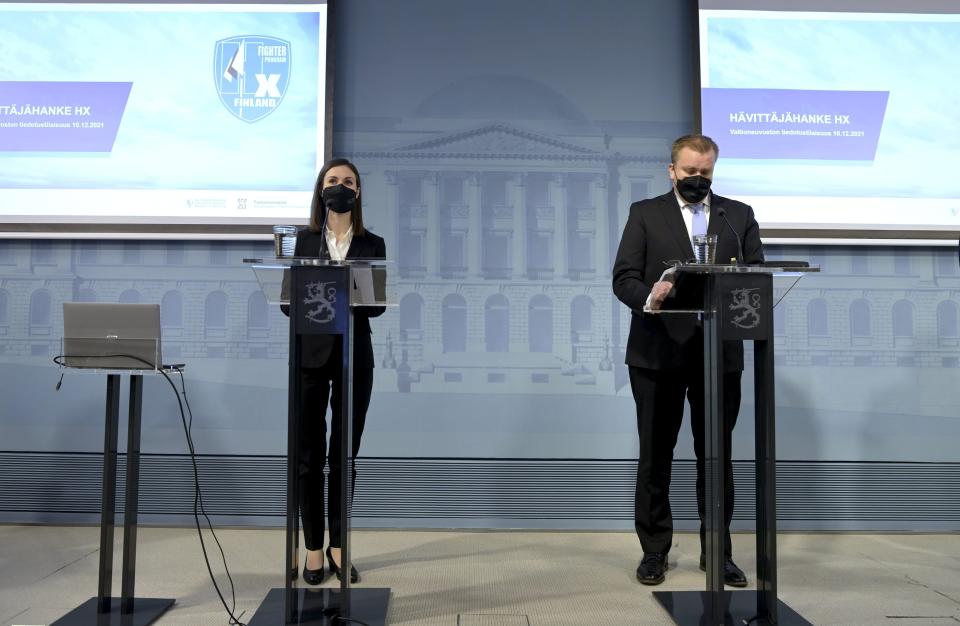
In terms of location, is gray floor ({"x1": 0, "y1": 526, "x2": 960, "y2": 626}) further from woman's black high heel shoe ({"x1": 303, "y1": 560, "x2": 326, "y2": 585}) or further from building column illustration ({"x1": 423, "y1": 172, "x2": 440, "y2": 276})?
building column illustration ({"x1": 423, "y1": 172, "x2": 440, "y2": 276})

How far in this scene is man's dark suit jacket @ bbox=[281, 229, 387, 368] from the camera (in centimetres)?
261

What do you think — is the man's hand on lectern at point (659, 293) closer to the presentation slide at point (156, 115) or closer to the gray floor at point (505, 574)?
the gray floor at point (505, 574)

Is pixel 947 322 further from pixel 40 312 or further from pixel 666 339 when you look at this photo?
pixel 40 312

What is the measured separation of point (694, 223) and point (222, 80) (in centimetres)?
238

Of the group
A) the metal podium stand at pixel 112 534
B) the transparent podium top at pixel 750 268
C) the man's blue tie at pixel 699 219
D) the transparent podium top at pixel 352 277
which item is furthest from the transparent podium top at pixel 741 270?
the metal podium stand at pixel 112 534

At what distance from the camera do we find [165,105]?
380 centimetres

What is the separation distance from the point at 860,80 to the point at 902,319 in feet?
3.89

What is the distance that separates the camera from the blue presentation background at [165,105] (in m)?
3.78

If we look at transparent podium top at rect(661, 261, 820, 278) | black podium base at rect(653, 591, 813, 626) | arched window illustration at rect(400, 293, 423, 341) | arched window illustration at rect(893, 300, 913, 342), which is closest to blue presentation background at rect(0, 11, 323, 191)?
arched window illustration at rect(400, 293, 423, 341)

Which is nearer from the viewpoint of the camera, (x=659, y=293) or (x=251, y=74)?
(x=659, y=293)

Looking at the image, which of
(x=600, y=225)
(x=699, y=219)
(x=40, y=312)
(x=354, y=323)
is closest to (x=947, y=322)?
(x=600, y=225)

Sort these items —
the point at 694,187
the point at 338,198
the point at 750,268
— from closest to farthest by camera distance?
the point at 750,268 < the point at 338,198 < the point at 694,187

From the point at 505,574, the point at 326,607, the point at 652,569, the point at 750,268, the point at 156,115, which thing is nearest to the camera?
the point at 750,268

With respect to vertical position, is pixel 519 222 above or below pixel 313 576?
above
